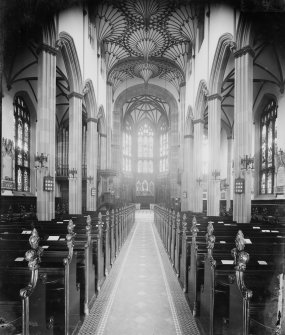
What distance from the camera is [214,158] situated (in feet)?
43.5

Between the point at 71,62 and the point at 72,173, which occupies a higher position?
the point at 71,62

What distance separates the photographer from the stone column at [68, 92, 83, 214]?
510 inches

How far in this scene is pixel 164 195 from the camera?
3338 centimetres

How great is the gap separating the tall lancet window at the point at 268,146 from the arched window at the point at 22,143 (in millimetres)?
16029

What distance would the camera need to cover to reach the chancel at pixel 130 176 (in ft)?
10.6

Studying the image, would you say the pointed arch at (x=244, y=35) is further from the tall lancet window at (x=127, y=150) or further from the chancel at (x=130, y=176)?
the tall lancet window at (x=127, y=150)

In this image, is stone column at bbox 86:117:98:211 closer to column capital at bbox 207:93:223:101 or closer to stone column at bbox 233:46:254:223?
column capital at bbox 207:93:223:101

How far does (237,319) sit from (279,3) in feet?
11.9

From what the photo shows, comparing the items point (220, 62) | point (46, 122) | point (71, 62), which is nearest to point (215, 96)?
point (220, 62)

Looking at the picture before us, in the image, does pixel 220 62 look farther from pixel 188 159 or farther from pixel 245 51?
pixel 188 159

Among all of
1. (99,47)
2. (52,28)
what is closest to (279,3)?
(52,28)

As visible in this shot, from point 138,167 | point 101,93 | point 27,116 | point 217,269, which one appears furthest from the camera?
point 138,167

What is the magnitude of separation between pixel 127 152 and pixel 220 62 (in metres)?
24.7

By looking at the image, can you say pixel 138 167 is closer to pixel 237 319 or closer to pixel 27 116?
pixel 27 116
